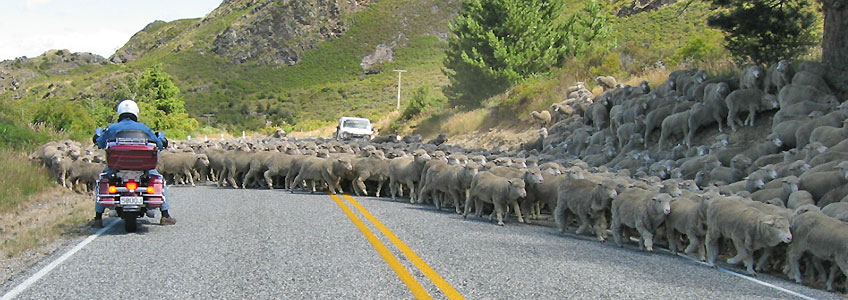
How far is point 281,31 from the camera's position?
115 m

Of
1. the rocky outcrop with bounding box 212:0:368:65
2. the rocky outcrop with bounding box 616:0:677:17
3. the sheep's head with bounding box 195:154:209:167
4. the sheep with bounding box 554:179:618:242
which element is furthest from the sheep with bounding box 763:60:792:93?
the rocky outcrop with bounding box 212:0:368:65

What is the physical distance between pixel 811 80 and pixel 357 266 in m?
14.3

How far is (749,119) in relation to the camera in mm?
20281

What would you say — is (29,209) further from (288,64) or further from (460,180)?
(288,64)

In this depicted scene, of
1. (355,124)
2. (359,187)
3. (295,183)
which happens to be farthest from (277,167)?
(355,124)

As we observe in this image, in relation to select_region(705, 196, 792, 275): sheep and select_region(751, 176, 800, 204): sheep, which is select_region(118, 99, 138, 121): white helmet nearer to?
select_region(705, 196, 792, 275): sheep

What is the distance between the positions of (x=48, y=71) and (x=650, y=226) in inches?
5139

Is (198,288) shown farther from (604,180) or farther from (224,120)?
(224,120)

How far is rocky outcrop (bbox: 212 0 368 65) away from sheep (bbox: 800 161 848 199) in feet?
341

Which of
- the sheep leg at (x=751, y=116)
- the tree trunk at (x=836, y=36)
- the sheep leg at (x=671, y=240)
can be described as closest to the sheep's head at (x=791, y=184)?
the sheep leg at (x=671, y=240)

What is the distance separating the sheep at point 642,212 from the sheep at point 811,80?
9547 millimetres

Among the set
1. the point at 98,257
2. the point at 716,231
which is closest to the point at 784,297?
the point at 716,231

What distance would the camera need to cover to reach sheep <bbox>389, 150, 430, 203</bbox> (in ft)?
56.8

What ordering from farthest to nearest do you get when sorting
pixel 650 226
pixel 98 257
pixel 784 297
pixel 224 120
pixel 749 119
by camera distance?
pixel 224 120 < pixel 749 119 < pixel 650 226 < pixel 98 257 < pixel 784 297
